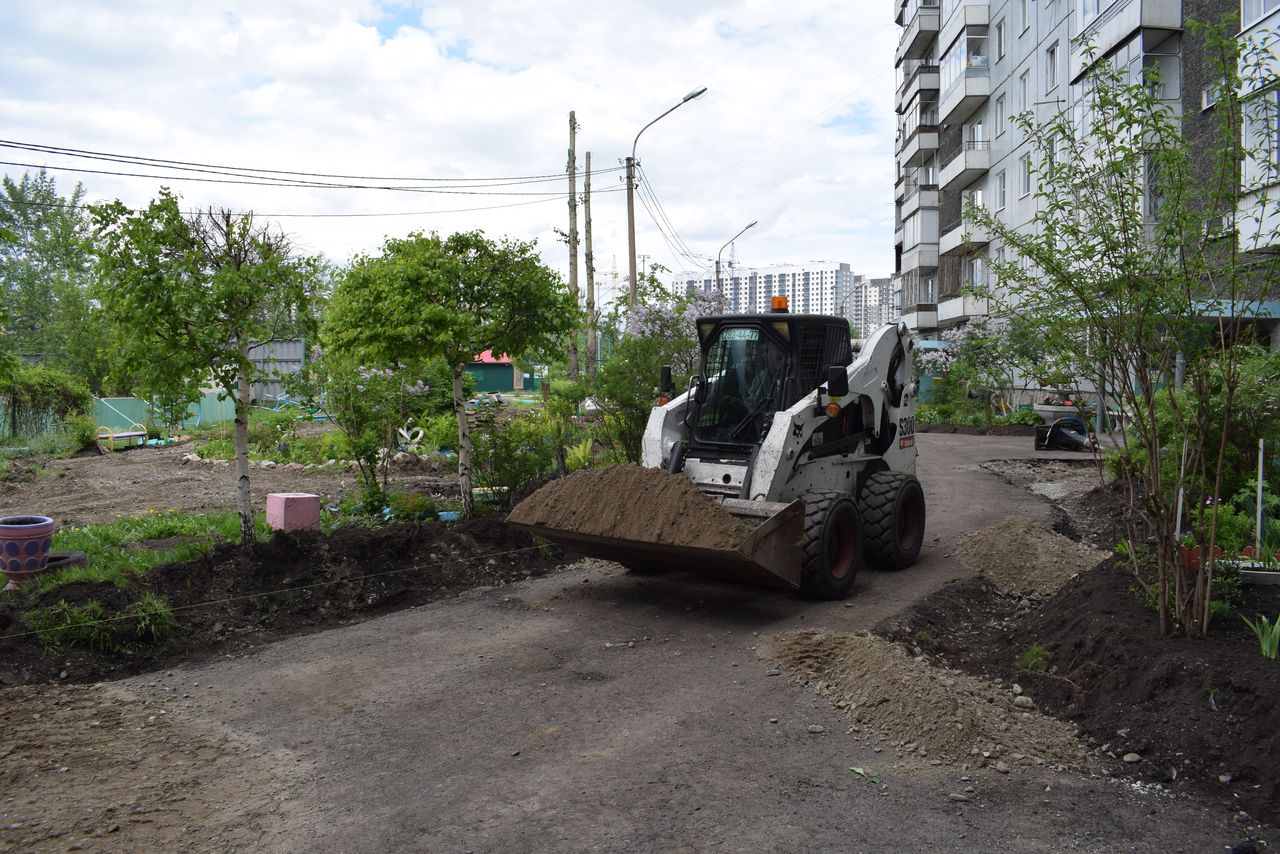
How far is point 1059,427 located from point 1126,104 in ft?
59.1

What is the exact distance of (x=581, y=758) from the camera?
17.0ft

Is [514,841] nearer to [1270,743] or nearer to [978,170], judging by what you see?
[1270,743]

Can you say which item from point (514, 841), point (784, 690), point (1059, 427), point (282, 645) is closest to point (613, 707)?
point (784, 690)

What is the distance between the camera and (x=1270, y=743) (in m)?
4.68

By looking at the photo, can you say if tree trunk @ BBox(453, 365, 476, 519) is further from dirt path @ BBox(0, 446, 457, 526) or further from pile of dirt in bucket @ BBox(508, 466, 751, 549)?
pile of dirt in bucket @ BBox(508, 466, 751, 549)

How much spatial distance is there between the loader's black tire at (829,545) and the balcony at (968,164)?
1309 inches

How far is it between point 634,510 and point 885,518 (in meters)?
3.09

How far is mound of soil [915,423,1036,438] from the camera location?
26562mm

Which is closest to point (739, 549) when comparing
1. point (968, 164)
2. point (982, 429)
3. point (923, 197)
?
point (982, 429)

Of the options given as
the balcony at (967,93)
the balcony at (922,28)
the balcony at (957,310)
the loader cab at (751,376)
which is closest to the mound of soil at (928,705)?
the loader cab at (751,376)

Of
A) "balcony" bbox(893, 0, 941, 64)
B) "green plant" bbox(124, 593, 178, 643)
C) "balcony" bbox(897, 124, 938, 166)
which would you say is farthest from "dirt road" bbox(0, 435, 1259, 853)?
"balcony" bbox(893, 0, 941, 64)

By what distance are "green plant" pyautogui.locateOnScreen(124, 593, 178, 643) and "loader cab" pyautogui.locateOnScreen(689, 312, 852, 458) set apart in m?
4.71

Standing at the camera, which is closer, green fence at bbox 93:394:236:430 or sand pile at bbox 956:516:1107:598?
sand pile at bbox 956:516:1107:598

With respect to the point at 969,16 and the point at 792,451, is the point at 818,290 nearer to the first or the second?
the point at 969,16
